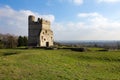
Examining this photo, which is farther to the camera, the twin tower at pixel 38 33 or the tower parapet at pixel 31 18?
the tower parapet at pixel 31 18

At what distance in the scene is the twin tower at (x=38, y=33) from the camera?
2048 inches

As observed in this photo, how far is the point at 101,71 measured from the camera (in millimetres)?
22500

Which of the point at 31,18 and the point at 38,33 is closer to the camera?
the point at 38,33

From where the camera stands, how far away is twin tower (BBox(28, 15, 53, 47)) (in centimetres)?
5203

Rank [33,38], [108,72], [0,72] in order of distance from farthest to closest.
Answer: [33,38] < [108,72] < [0,72]

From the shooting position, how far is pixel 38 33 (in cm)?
5241

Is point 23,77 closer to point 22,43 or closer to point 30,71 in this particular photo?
point 30,71

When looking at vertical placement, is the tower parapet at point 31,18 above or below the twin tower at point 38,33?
above

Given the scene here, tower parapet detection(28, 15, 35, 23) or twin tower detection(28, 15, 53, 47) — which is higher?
tower parapet detection(28, 15, 35, 23)

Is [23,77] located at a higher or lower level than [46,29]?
lower

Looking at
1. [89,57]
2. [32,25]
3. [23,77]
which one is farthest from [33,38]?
[23,77]

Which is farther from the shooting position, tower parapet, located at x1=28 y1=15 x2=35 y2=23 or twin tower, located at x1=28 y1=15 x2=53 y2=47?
tower parapet, located at x1=28 y1=15 x2=35 y2=23

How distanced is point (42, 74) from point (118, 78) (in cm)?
758

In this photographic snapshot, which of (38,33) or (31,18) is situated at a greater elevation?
(31,18)
